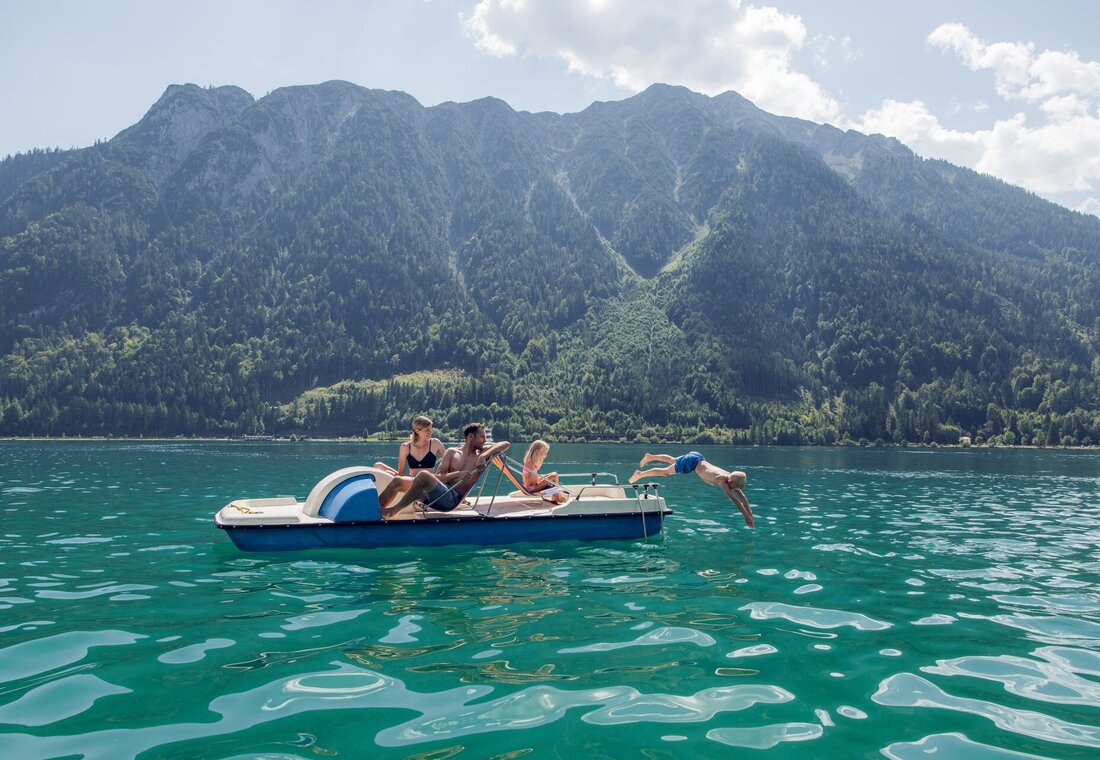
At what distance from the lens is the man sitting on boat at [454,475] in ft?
61.3

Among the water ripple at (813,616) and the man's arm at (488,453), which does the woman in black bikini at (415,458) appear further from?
the water ripple at (813,616)

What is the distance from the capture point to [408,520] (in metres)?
18.2

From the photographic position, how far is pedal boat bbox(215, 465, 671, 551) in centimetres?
1780

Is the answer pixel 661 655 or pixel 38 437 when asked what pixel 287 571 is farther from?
pixel 38 437

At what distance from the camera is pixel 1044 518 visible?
27.8 meters

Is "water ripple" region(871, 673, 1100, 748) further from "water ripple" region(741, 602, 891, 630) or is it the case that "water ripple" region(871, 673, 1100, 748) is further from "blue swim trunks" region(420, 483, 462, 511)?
"blue swim trunks" region(420, 483, 462, 511)

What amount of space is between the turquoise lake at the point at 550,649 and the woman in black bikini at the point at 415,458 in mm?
1701

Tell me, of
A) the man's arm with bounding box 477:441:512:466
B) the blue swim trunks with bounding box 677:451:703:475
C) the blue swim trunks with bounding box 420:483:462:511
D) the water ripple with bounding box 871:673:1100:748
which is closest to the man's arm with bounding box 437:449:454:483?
the blue swim trunks with bounding box 420:483:462:511

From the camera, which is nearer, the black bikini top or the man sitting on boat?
the man sitting on boat

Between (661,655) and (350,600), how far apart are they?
617 cm

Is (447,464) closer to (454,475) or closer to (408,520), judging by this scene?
(454,475)

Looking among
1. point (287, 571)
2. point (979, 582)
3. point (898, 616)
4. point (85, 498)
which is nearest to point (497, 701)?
point (898, 616)

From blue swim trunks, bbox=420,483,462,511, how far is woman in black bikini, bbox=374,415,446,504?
2.16 feet

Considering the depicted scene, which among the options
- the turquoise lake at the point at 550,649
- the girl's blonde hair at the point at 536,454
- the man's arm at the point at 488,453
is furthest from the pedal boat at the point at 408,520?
the girl's blonde hair at the point at 536,454
